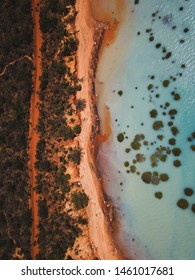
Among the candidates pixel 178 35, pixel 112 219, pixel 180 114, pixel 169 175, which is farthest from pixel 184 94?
pixel 112 219

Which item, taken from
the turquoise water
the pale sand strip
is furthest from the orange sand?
the turquoise water

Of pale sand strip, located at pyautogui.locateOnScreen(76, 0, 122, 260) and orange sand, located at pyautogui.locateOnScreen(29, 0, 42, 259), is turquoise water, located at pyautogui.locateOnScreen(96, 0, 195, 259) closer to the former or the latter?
pale sand strip, located at pyautogui.locateOnScreen(76, 0, 122, 260)

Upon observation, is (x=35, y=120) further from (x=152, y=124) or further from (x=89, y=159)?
(x=152, y=124)

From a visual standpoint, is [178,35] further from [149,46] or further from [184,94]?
[184,94]
